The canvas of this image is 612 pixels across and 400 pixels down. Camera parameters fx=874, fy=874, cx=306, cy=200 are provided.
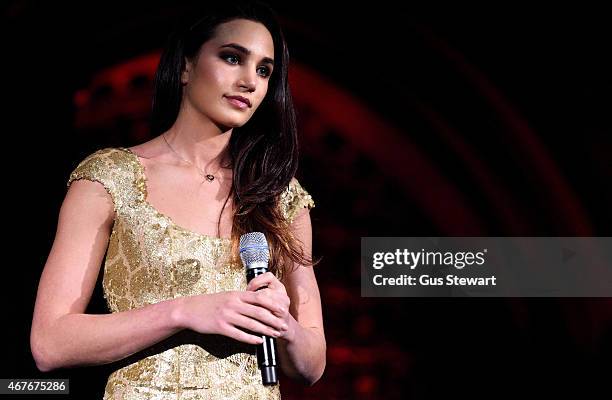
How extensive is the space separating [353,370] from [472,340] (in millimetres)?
511

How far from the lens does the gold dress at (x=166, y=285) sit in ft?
5.27

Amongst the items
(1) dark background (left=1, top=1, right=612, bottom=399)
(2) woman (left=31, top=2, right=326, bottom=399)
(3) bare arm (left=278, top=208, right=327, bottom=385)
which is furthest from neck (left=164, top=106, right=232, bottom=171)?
(1) dark background (left=1, top=1, right=612, bottom=399)

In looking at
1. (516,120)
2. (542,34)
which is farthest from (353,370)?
(542,34)

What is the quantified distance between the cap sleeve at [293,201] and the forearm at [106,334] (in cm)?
40

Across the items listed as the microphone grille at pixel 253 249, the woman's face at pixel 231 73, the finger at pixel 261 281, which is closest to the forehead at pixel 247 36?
the woman's face at pixel 231 73

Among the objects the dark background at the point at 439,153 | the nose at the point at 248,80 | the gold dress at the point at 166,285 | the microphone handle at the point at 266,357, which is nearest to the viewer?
the microphone handle at the point at 266,357

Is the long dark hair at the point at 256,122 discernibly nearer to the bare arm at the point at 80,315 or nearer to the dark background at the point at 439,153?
the bare arm at the point at 80,315

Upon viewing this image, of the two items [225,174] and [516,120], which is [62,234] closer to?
[225,174]

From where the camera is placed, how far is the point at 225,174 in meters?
1.83

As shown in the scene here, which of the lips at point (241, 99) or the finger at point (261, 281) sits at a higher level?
the lips at point (241, 99)

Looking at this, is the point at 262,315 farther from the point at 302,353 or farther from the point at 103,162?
the point at 103,162

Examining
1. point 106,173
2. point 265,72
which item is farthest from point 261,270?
point 265,72

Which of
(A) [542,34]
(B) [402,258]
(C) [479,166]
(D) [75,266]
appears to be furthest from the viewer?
(C) [479,166]

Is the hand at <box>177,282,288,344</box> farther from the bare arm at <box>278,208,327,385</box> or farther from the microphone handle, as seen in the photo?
the bare arm at <box>278,208,327,385</box>
